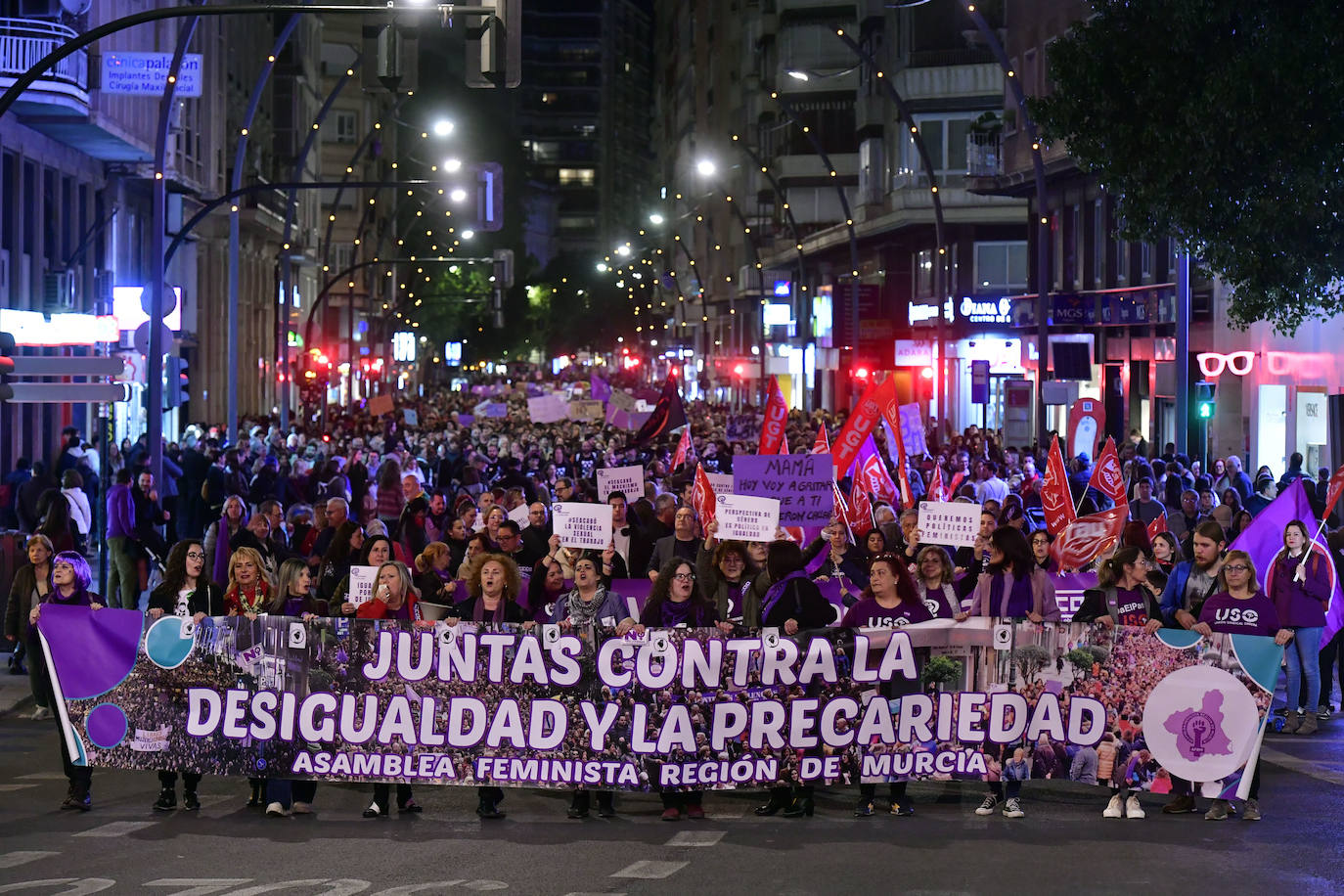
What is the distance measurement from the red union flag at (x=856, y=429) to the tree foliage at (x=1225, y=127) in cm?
333

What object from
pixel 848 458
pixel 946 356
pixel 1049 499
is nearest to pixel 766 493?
pixel 1049 499

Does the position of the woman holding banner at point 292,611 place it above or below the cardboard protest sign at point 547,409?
below

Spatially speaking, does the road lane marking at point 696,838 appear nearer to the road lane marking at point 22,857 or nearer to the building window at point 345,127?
the road lane marking at point 22,857

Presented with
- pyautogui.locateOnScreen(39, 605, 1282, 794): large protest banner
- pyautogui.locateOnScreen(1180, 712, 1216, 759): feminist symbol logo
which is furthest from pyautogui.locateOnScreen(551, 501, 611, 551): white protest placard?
pyautogui.locateOnScreen(1180, 712, 1216, 759): feminist symbol logo

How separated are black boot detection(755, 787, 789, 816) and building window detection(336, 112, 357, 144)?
93986 mm

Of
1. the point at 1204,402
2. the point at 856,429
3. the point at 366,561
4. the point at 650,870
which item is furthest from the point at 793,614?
the point at 1204,402

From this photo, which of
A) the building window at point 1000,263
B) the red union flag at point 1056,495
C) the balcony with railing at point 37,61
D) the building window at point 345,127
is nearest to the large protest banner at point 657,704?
the red union flag at point 1056,495

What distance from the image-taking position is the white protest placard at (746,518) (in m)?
15.0

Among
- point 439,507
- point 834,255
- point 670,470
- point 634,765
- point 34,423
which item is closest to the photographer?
point 634,765

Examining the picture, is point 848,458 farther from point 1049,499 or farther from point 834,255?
point 834,255

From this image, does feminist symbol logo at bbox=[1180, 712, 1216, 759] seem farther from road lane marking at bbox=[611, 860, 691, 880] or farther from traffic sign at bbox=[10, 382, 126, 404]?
traffic sign at bbox=[10, 382, 126, 404]

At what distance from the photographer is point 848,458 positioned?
76.7ft

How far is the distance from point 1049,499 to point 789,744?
847cm

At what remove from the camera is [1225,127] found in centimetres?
1983
